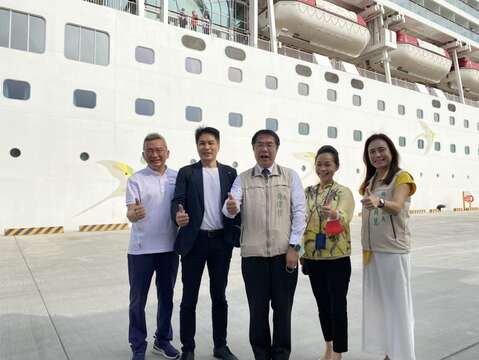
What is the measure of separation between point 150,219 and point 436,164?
20.4 meters

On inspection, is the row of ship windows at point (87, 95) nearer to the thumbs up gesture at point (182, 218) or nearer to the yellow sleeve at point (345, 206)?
the thumbs up gesture at point (182, 218)

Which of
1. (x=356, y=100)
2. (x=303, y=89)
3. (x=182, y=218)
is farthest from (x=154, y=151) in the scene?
(x=356, y=100)

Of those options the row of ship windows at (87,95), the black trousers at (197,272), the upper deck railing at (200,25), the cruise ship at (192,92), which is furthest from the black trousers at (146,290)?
the upper deck railing at (200,25)

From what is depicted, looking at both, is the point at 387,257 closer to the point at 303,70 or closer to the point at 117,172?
the point at 117,172

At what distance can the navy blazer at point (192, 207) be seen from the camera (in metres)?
2.39

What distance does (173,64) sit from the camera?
11.5 meters

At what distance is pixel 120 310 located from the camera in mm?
3574

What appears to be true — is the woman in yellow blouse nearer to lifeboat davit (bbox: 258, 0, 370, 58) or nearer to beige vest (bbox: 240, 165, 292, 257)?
beige vest (bbox: 240, 165, 292, 257)

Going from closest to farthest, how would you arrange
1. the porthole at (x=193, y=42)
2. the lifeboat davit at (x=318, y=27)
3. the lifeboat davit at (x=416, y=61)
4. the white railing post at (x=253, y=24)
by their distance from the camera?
the porthole at (x=193, y=42), the white railing post at (x=253, y=24), the lifeboat davit at (x=318, y=27), the lifeboat davit at (x=416, y=61)

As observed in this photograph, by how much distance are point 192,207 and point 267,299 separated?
786mm

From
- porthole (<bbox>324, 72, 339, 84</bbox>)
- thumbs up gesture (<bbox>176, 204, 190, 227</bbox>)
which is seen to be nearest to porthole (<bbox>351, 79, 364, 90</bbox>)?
porthole (<bbox>324, 72, 339, 84</bbox>)

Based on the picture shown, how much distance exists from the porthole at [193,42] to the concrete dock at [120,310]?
26.0ft

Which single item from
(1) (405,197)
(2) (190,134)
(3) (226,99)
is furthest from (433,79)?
(1) (405,197)

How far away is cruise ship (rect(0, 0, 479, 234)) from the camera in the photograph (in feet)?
30.8
